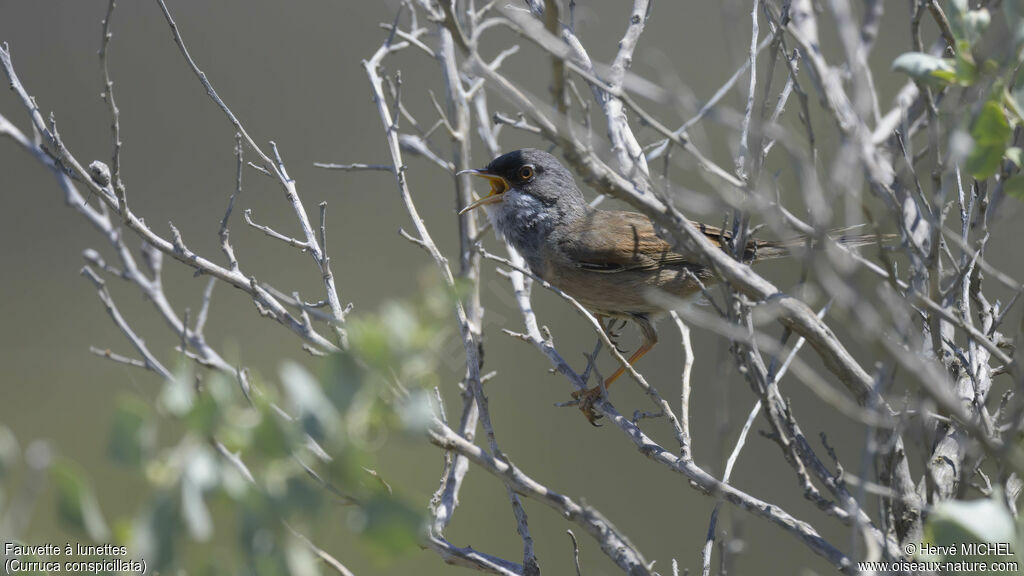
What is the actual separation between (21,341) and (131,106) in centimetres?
225

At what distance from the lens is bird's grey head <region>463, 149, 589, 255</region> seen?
4.91 metres

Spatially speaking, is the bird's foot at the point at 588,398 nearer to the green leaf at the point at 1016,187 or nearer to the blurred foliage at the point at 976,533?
the green leaf at the point at 1016,187

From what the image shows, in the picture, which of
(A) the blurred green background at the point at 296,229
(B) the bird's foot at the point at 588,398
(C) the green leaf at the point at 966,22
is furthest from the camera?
(A) the blurred green background at the point at 296,229

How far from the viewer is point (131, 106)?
800cm

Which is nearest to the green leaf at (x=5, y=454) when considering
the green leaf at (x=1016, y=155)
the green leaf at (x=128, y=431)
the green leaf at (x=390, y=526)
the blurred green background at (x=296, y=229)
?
the green leaf at (x=128, y=431)

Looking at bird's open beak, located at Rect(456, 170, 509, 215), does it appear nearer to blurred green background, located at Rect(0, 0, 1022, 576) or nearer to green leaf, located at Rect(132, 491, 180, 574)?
blurred green background, located at Rect(0, 0, 1022, 576)

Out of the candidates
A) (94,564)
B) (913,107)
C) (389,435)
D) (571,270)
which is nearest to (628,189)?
(389,435)

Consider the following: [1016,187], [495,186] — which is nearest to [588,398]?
[495,186]

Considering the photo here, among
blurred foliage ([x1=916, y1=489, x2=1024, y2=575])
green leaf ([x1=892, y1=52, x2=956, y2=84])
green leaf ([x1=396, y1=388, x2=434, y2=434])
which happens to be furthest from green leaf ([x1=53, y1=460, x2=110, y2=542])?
green leaf ([x1=892, y1=52, x2=956, y2=84])

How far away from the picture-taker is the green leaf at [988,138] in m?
1.76

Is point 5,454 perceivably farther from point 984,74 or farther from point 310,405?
point 984,74

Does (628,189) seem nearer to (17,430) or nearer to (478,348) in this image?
(478,348)

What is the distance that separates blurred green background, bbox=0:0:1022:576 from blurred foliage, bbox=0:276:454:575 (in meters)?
5.54

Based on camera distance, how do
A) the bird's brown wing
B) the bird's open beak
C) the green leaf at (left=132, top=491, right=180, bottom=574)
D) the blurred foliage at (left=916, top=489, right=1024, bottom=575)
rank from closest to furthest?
the green leaf at (left=132, top=491, right=180, bottom=574), the blurred foliage at (left=916, top=489, right=1024, bottom=575), the bird's brown wing, the bird's open beak
